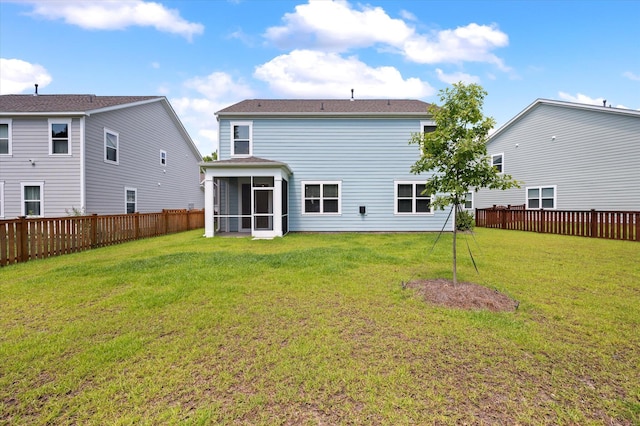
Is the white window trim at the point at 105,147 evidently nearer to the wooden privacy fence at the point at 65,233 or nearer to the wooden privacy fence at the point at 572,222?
the wooden privacy fence at the point at 65,233

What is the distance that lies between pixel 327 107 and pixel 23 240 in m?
11.9

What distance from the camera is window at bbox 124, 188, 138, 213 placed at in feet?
51.6

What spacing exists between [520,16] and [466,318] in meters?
15.8

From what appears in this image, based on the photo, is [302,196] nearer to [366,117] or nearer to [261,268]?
[366,117]

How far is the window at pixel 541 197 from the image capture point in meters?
16.2

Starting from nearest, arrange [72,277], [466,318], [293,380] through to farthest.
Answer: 1. [293,380]
2. [466,318]
3. [72,277]

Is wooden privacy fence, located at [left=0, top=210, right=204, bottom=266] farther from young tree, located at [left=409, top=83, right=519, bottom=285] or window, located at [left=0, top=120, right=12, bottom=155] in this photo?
young tree, located at [left=409, top=83, right=519, bottom=285]

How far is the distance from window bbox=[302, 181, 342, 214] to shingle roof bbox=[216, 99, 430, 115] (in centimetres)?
334

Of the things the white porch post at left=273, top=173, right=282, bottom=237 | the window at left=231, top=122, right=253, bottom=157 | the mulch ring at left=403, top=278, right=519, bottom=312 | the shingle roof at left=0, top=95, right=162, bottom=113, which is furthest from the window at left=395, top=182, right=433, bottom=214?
the shingle roof at left=0, top=95, right=162, bottom=113

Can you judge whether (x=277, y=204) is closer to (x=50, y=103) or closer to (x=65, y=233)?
(x=65, y=233)

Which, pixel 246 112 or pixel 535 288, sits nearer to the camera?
pixel 535 288

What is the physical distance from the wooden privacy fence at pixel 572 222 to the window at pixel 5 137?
24.5 meters

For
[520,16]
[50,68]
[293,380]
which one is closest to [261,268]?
[293,380]

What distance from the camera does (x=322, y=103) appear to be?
14586 millimetres
